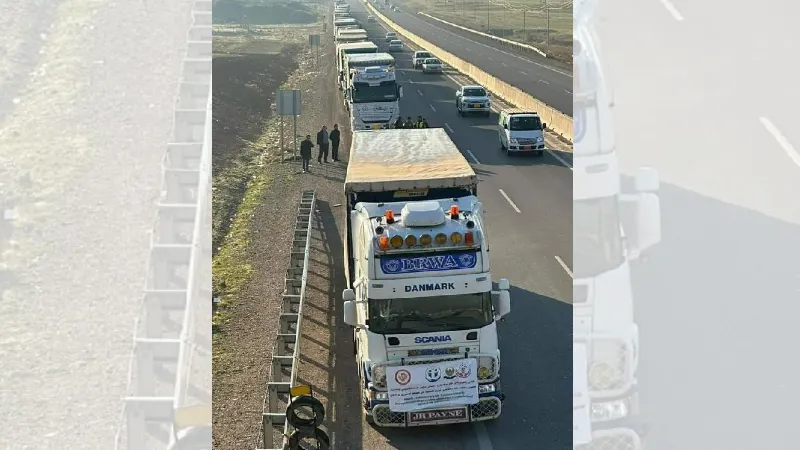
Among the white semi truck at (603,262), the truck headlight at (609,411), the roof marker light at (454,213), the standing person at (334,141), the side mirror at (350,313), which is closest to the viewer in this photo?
the truck headlight at (609,411)

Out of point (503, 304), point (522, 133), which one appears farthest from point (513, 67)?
point (503, 304)

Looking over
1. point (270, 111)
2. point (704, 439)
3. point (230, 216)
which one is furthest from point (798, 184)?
point (270, 111)

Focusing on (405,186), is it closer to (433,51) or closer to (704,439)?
(704,439)

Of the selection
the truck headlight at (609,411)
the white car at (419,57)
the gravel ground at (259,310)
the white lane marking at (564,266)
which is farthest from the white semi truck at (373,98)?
the white car at (419,57)

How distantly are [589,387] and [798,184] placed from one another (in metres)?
4.28

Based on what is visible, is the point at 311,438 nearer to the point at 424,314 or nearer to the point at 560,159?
the point at 424,314

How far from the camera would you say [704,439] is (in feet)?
25.1

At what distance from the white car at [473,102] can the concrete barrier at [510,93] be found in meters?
0.72

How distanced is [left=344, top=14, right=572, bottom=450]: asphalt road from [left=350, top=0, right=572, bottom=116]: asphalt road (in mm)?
2980

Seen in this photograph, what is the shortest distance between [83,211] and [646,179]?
7.92 m

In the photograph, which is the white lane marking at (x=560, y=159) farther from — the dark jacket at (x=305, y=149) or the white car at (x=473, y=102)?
the white car at (x=473, y=102)

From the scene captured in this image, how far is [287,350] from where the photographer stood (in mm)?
9281

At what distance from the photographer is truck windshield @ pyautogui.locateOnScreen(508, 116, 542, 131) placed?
23812 mm

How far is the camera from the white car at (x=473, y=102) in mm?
30766
